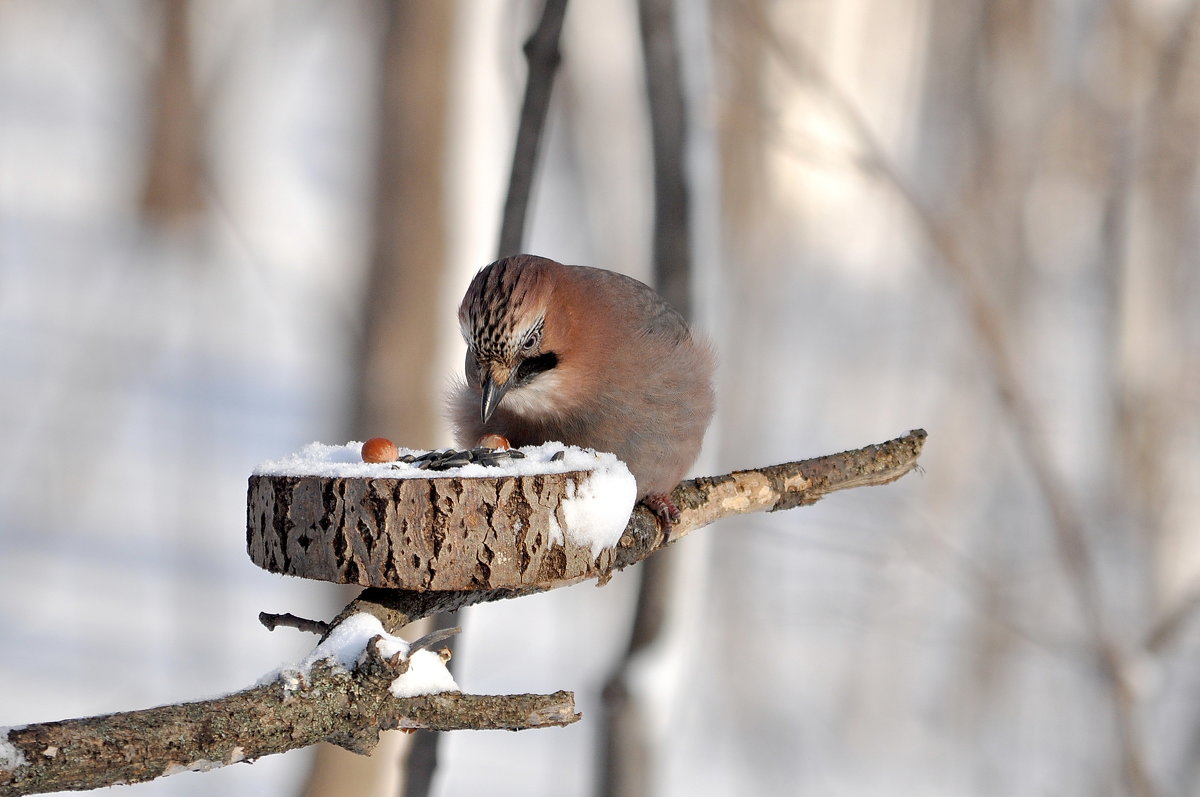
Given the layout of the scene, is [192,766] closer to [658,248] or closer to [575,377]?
[575,377]

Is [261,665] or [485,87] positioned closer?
[485,87]

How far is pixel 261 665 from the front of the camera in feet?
22.2

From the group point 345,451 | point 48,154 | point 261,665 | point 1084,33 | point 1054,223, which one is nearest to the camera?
point 345,451

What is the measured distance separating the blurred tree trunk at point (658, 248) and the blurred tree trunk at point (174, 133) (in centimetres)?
594

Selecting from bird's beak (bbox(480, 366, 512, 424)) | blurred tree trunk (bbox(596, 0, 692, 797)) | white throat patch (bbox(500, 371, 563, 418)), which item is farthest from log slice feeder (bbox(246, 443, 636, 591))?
blurred tree trunk (bbox(596, 0, 692, 797))

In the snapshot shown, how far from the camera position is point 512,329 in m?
2.44

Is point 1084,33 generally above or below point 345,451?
above

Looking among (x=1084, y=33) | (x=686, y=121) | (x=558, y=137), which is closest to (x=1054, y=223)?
(x=1084, y=33)

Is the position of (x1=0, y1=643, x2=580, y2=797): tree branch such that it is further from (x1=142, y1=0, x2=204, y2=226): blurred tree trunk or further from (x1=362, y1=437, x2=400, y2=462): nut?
(x1=142, y1=0, x2=204, y2=226): blurred tree trunk

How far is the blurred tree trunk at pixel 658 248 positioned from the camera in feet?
10.7

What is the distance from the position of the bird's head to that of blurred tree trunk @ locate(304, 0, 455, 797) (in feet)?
7.87

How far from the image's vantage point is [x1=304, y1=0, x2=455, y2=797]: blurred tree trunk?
16.5ft

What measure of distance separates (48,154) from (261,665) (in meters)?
6.52

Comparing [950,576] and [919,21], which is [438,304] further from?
[919,21]
